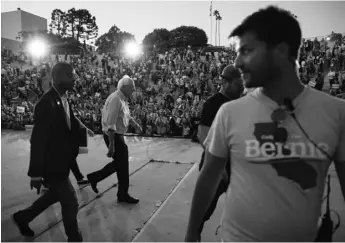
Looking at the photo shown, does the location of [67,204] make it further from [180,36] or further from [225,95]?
[180,36]

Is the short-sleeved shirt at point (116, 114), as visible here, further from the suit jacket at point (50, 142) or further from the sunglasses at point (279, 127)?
the sunglasses at point (279, 127)

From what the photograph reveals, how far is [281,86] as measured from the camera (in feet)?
3.66

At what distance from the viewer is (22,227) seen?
118 inches

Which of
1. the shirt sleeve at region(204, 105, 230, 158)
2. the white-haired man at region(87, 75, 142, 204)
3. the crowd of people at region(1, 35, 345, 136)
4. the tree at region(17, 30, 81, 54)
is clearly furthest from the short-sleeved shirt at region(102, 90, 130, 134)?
the tree at region(17, 30, 81, 54)

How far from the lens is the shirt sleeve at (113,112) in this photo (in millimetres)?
3814

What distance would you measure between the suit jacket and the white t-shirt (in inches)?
75.7

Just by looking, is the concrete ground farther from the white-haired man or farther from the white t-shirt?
the white t-shirt

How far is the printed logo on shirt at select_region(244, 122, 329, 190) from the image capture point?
3.34 feet

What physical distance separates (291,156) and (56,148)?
2.16 m

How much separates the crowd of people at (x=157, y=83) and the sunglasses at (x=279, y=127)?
9295mm

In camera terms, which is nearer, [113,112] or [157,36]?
[113,112]

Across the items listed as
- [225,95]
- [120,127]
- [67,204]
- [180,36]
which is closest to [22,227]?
[67,204]

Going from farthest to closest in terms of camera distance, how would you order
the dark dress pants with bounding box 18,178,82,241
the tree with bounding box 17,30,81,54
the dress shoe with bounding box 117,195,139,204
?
the tree with bounding box 17,30,81,54 < the dress shoe with bounding box 117,195,139,204 < the dark dress pants with bounding box 18,178,82,241

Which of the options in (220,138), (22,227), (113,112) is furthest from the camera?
(113,112)
